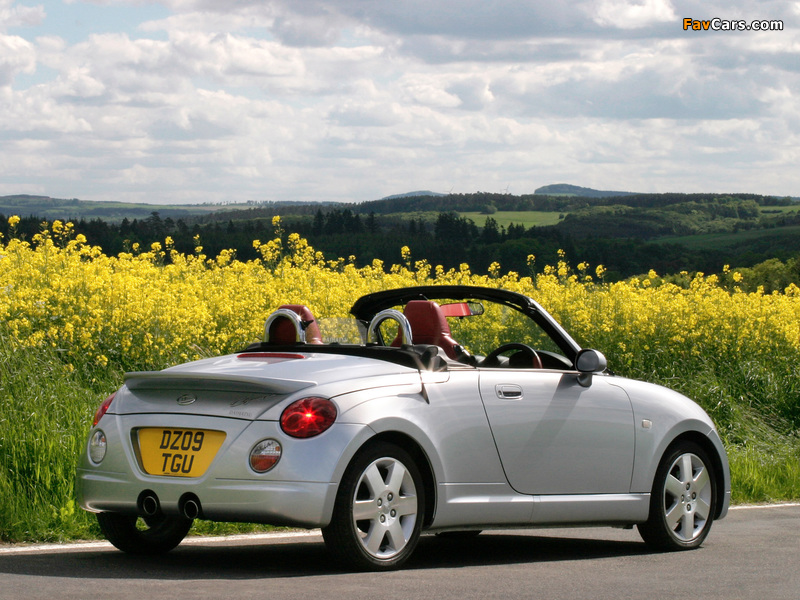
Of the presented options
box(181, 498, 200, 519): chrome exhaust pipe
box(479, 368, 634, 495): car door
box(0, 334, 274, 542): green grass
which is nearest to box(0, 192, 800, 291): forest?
box(0, 334, 274, 542): green grass

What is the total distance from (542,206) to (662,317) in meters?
120

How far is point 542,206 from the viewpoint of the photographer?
13650cm

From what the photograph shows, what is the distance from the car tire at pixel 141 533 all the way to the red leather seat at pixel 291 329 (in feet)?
3.88

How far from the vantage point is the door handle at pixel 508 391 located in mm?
6625

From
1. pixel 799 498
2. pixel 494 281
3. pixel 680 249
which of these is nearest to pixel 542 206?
pixel 680 249

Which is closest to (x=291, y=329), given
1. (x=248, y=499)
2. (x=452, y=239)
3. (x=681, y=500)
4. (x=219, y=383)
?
(x=219, y=383)

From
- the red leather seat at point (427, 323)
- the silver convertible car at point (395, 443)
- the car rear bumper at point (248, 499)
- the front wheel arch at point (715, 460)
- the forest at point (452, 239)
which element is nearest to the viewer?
the car rear bumper at point (248, 499)

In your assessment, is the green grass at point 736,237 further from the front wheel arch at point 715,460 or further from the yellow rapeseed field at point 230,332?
the front wheel arch at point 715,460

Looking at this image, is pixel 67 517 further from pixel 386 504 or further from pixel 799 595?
pixel 799 595

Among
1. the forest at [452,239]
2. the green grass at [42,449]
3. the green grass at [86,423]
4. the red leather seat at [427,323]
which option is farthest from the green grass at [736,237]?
the red leather seat at [427,323]

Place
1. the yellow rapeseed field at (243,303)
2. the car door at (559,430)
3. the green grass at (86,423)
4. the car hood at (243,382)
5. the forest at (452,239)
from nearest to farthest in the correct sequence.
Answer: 1. the car hood at (243,382)
2. the car door at (559,430)
3. the green grass at (86,423)
4. the yellow rapeseed field at (243,303)
5. the forest at (452,239)

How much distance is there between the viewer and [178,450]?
5.80 meters

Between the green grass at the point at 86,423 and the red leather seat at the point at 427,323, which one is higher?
the red leather seat at the point at 427,323

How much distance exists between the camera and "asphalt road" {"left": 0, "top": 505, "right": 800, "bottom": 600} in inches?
210
